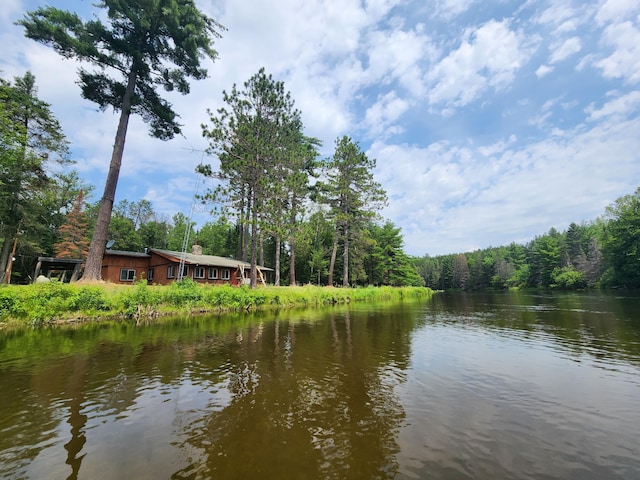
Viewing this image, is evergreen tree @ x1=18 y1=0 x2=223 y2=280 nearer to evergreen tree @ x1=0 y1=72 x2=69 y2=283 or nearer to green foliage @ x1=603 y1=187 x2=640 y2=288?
evergreen tree @ x1=0 y1=72 x2=69 y2=283

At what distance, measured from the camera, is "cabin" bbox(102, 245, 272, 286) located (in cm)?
2997

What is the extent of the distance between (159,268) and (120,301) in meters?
16.8

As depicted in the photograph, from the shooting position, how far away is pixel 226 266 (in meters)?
34.2

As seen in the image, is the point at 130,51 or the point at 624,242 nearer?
the point at 130,51

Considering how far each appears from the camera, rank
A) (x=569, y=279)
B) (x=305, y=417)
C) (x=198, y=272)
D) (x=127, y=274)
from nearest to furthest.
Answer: (x=305, y=417) → (x=127, y=274) → (x=198, y=272) → (x=569, y=279)

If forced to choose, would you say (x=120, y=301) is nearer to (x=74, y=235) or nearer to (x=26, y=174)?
(x=26, y=174)

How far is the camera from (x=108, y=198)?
67.4ft

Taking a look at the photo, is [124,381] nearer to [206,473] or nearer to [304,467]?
[206,473]

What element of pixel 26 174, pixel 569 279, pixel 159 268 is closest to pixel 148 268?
pixel 159 268

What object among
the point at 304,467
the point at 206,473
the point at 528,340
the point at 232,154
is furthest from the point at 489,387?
the point at 232,154

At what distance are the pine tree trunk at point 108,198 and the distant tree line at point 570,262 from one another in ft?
228

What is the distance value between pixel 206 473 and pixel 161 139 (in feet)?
87.1

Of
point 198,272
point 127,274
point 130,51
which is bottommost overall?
point 127,274

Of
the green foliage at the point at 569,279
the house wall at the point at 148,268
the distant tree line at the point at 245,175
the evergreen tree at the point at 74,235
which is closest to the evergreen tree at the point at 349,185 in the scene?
the distant tree line at the point at 245,175
